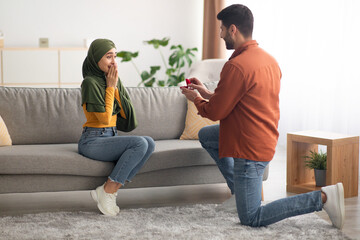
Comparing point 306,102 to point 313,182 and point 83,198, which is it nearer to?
point 313,182

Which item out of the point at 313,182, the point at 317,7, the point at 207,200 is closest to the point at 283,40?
the point at 317,7

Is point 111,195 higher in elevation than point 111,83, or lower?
lower

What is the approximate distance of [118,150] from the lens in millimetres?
3186

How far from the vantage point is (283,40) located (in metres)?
5.66

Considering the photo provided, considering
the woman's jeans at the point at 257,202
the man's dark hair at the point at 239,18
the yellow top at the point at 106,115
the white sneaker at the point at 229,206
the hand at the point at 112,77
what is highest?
the man's dark hair at the point at 239,18

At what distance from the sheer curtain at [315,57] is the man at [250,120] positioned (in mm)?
2044

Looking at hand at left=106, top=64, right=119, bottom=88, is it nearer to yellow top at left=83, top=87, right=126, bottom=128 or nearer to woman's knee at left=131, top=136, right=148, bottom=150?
yellow top at left=83, top=87, right=126, bottom=128

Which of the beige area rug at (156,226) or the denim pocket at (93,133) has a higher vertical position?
the denim pocket at (93,133)

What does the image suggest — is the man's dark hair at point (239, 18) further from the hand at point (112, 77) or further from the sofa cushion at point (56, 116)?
the sofa cushion at point (56, 116)

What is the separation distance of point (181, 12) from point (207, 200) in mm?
4404

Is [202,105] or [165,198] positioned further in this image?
[165,198]

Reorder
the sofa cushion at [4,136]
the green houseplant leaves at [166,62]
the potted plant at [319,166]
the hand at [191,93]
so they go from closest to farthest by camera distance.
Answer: the hand at [191,93]
the sofa cushion at [4,136]
the potted plant at [319,166]
the green houseplant leaves at [166,62]

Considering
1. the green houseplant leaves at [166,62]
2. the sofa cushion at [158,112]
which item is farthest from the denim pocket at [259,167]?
the green houseplant leaves at [166,62]

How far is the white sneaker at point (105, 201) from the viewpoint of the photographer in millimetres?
3160
